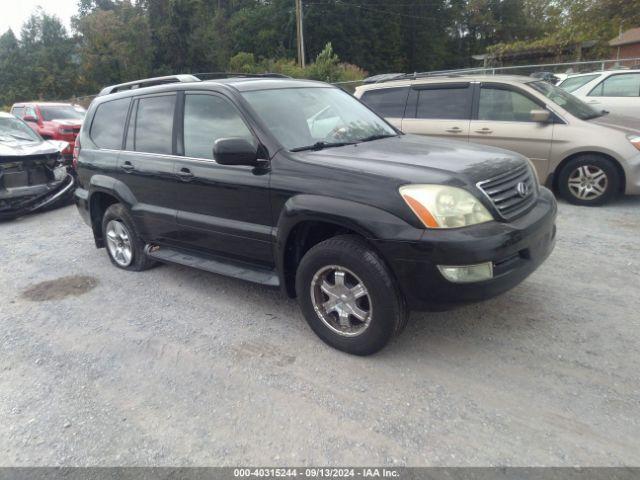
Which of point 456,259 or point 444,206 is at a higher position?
point 444,206

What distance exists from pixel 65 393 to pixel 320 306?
1712 mm

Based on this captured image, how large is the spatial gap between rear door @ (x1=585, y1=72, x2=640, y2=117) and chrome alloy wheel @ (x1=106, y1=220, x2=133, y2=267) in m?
8.29

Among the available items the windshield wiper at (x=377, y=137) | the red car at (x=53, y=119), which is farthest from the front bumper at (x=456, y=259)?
the red car at (x=53, y=119)

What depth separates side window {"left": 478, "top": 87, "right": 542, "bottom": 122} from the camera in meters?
6.80

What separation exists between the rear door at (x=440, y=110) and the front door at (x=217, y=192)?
4293 millimetres

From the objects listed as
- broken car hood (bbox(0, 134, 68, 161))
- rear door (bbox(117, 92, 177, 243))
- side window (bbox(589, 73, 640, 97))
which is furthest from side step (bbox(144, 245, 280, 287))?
side window (bbox(589, 73, 640, 97))

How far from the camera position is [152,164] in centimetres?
446

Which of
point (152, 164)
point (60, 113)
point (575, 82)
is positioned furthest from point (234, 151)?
point (60, 113)

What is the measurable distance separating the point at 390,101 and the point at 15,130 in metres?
6.77

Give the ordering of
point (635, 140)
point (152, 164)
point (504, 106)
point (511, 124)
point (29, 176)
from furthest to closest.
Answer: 1. point (29, 176)
2. point (504, 106)
3. point (511, 124)
4. point (635, 140)
5. point (152, 164)

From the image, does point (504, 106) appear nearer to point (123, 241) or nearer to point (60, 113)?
point (123, 241)

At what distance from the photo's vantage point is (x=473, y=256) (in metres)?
2.83

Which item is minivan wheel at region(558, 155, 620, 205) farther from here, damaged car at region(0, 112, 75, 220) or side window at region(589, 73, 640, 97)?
damaged car at region(0, 112, 75, 220)

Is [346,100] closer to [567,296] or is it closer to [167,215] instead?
[167,215]
